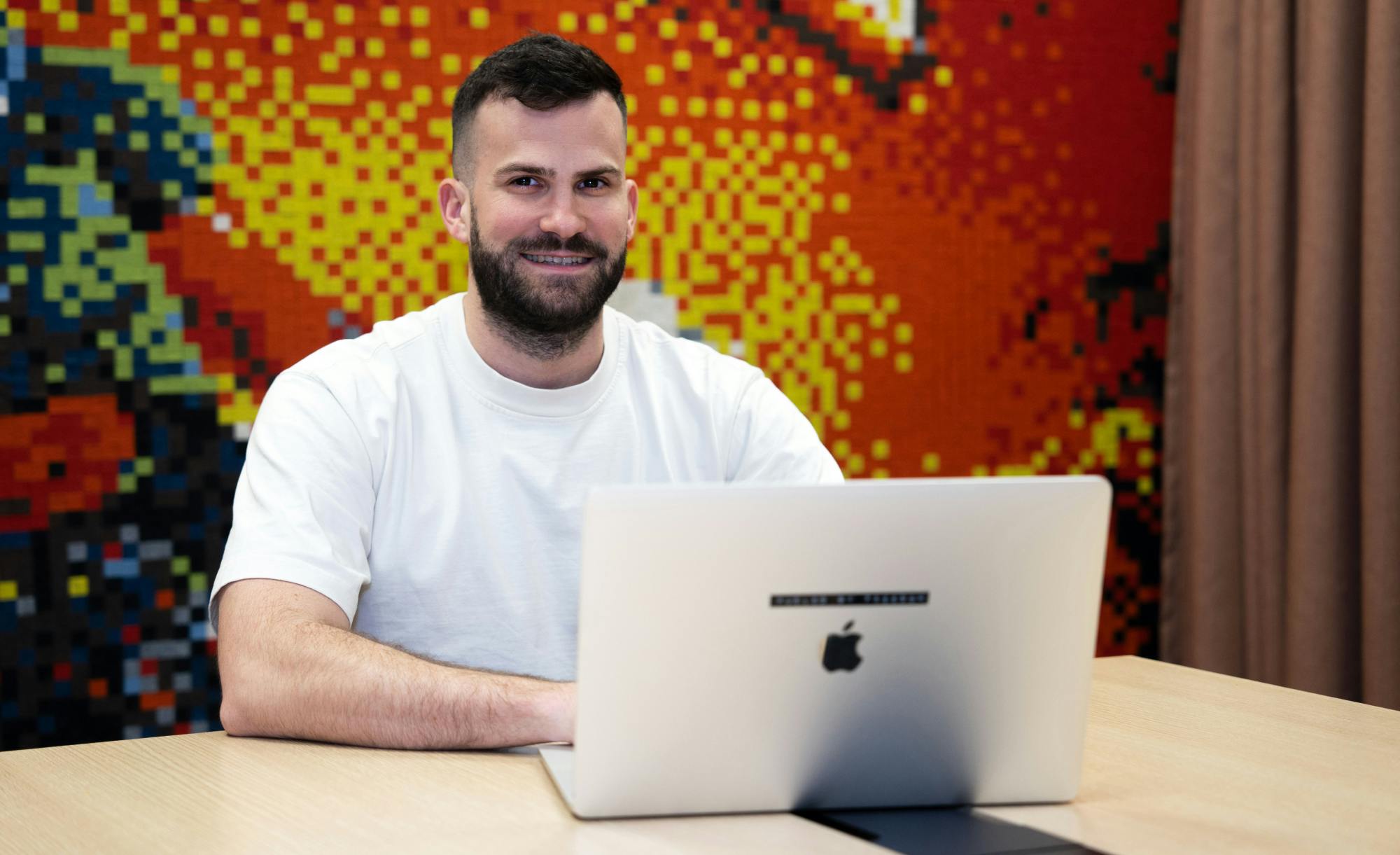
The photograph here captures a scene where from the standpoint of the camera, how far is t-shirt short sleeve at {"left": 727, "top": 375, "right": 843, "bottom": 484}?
1.90 meters

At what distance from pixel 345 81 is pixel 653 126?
24.1 inches

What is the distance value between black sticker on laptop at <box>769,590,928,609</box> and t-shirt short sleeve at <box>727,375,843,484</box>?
91cm

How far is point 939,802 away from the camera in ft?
3.44

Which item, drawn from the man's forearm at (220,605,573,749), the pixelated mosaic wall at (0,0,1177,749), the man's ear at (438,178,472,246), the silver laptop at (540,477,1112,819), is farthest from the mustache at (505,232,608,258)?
the silver laptop at (540,477,1112,819)

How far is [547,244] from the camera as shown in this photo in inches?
73.5

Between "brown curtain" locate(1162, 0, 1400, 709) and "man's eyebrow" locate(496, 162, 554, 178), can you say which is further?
"brown curtain" locate(1162, 0, 1400, 709)

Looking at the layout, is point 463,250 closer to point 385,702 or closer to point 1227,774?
point 385,702

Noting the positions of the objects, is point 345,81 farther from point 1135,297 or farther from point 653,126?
point 1135,297

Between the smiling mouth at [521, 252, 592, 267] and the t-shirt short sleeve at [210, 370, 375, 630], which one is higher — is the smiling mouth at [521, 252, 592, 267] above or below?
above

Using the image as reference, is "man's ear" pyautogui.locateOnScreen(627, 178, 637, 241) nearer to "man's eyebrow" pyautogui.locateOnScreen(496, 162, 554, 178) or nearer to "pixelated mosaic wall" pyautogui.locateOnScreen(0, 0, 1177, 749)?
"man's eyebrow" pyautogui.locateOnScreen(496, 162, 554, 178)

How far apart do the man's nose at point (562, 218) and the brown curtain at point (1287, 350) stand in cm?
164

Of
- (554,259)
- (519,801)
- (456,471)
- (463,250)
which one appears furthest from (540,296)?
(519,801)

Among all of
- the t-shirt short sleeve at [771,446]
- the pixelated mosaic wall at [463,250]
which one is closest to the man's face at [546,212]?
the t-shirt short sleeve at [771,446]

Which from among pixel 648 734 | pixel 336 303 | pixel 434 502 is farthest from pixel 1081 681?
pixel 336 303
